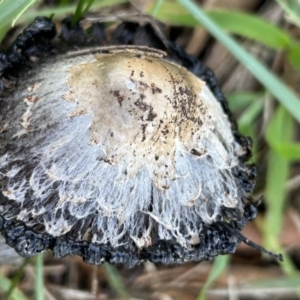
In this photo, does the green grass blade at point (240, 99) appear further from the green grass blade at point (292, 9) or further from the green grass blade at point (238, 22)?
the green grass blade at point (292, 9)

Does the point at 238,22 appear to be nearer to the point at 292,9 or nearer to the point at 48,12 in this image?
the point at 292,9

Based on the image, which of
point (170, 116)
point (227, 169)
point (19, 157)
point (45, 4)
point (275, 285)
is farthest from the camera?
point (275, 285)

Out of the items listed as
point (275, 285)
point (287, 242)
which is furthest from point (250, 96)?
point (275, 285)

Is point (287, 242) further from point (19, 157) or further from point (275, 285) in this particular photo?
point (19, 157)

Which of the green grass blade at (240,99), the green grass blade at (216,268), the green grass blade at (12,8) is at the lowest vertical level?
the green grass blade at (216,268)


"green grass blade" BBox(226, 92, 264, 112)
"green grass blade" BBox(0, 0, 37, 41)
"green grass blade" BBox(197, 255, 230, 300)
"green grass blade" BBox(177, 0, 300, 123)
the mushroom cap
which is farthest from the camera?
"green grass blade" BBox(226, 92, 264, 112)

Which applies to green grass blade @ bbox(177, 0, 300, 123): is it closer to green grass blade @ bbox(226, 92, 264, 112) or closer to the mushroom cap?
green grass blade @ bbox(226, 92, 264, 112)

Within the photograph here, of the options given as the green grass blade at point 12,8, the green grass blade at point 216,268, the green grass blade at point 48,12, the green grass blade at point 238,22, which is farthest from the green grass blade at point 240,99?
the green grass blade at point 12,8

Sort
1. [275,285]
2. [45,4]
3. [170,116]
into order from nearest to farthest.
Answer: [170,116] < [45,4] < [275,285]

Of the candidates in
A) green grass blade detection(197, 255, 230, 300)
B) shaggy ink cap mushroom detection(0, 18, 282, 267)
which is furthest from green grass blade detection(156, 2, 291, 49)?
green grass blade detection(197, 255, 230, 300)
